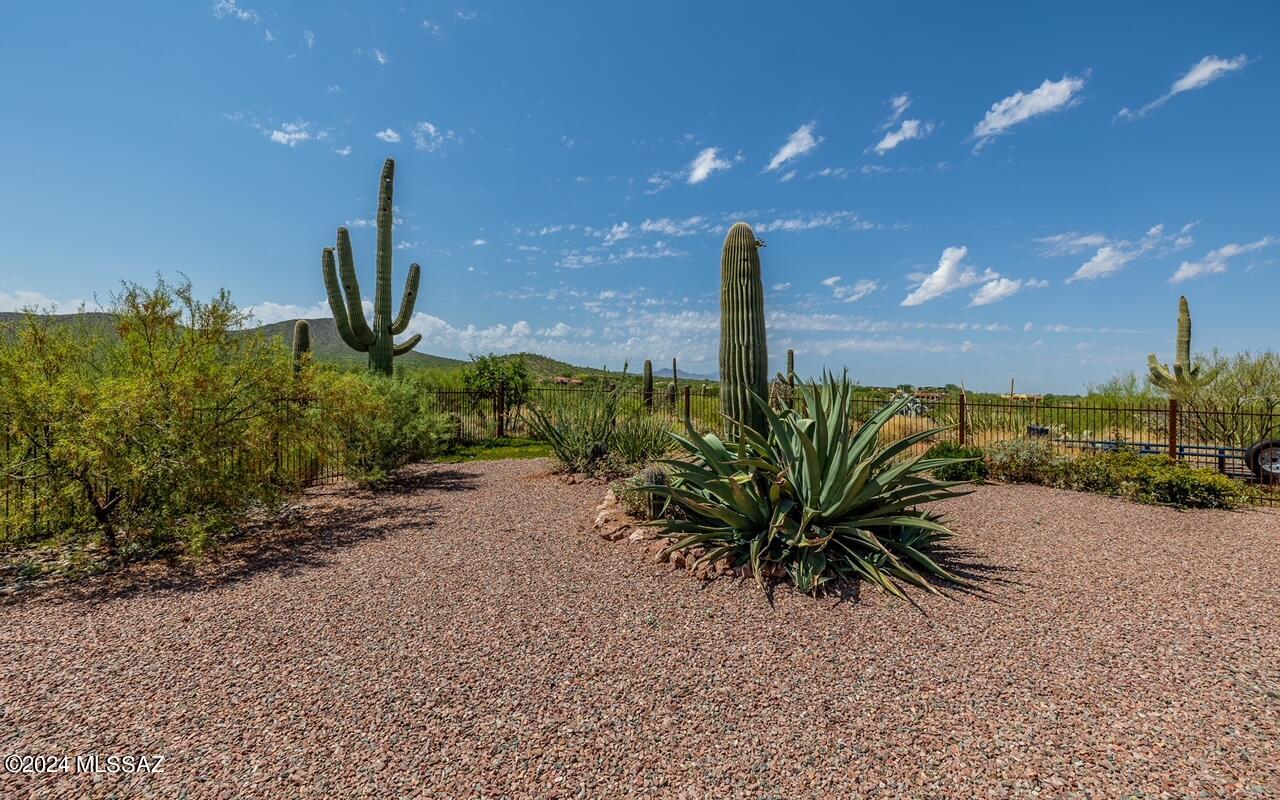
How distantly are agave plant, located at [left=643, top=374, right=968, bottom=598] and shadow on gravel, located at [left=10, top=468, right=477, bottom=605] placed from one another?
3638 mm

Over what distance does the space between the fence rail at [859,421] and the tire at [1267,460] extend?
0.12ft

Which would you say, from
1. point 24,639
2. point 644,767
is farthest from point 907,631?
→ point 24,639

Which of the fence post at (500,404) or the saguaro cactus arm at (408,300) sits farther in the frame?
the fence post at (500,404)

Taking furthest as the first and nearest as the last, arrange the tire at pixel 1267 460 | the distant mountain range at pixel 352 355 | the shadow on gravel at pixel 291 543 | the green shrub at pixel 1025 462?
the distant mountain range at pixel 352 355, the green shrub at pixel 1025 462, the tire at pixel 1267 460, the shadow on gravel at pixel 291 543

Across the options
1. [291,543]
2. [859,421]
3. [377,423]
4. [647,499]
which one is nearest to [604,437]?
[647,499]

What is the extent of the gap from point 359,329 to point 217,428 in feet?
28.3

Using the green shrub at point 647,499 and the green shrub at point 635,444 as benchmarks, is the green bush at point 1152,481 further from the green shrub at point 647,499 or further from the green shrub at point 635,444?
the green shrub at point 647,499

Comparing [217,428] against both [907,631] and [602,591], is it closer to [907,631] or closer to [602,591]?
[602,591]

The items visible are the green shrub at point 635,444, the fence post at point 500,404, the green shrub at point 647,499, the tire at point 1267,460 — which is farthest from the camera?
the fence post at point 500,404

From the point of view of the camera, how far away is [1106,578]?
4.72 m

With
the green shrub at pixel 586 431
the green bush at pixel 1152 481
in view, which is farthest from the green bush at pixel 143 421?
the green bush at pixel 1152 481

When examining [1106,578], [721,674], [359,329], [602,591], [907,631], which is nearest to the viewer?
[721,674]

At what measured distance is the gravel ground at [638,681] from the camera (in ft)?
7.84

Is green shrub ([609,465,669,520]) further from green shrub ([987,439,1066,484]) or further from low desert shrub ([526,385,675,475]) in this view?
green shrub ([987,439,1066,484])
